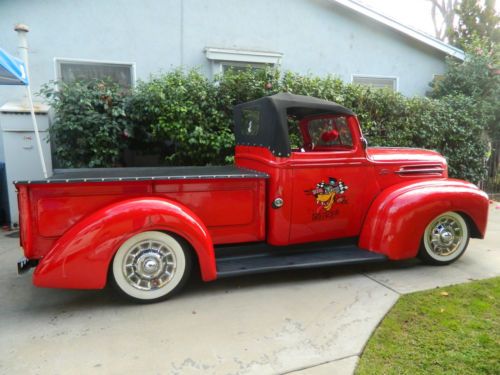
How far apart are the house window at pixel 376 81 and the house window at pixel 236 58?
6.91 ft

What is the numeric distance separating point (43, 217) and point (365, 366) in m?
2.59

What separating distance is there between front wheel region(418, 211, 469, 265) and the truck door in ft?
2.42

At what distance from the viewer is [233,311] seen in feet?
10.1

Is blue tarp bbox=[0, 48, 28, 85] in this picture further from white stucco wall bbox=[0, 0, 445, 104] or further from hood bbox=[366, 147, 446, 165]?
hood bbox=[366, 147, 446, 165]

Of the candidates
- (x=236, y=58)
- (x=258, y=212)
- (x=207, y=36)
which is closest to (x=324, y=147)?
(x=258, y=212)

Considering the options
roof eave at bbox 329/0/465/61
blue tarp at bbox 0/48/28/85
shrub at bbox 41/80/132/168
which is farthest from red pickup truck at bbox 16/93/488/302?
roof eave at bbox 329/0/465/61

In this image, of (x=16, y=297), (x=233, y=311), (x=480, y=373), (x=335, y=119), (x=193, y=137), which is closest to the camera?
(x=480, y=373)

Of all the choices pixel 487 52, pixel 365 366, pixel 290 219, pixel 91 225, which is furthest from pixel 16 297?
pixel 487 52

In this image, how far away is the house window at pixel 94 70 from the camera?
6.63 metres

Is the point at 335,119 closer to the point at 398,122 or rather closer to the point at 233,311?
the point at 233,311

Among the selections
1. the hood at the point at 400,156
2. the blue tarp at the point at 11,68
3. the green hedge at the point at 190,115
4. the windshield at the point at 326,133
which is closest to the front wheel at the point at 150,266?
the windshield at the point at 326,133

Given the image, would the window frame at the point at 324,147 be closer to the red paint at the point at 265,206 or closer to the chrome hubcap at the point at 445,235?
the red paint at the point at 265,206

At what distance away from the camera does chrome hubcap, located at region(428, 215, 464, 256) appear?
4004mm

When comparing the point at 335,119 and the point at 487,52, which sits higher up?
the point at 487,52
